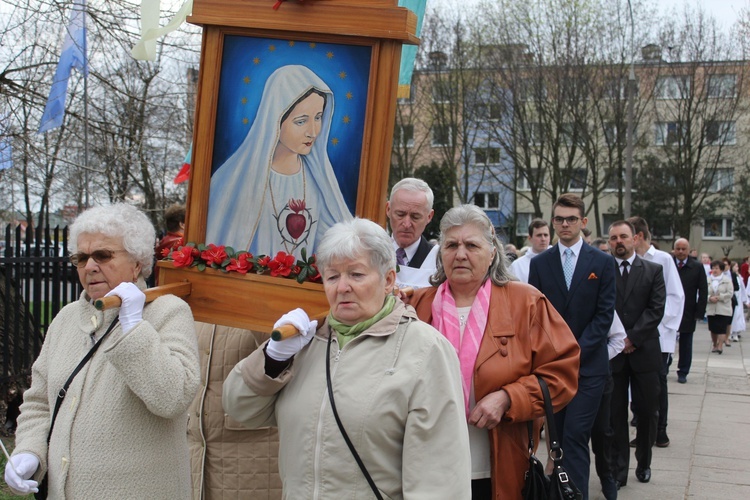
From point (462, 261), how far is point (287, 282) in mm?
901

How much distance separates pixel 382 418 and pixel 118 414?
1029 mm

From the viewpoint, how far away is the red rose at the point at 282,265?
3.21 metres

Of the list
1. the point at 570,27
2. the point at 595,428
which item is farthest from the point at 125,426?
the point at 570,27

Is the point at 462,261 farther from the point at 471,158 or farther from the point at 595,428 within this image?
the point at 471,158

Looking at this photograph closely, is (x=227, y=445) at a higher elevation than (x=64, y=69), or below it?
below

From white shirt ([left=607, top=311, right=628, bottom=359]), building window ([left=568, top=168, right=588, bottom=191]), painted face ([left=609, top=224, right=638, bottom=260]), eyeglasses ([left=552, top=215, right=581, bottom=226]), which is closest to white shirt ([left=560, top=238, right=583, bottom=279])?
eyeglasses ([left=552, top=215, right=581, bottom=226])

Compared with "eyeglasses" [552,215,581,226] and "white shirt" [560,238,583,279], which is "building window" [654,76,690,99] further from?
"white shirt" [560,238,583,279]

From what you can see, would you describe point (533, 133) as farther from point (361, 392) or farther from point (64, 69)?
point (361, 392)

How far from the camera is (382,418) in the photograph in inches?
105

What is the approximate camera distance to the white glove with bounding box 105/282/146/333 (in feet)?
9.50

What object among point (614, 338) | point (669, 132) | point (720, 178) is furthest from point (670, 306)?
point (720, 178)

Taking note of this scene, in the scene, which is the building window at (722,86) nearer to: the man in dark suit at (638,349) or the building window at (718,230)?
the building window at (718,230)

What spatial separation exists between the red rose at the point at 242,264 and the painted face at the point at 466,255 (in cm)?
96

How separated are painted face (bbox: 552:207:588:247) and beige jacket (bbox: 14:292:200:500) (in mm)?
3592
